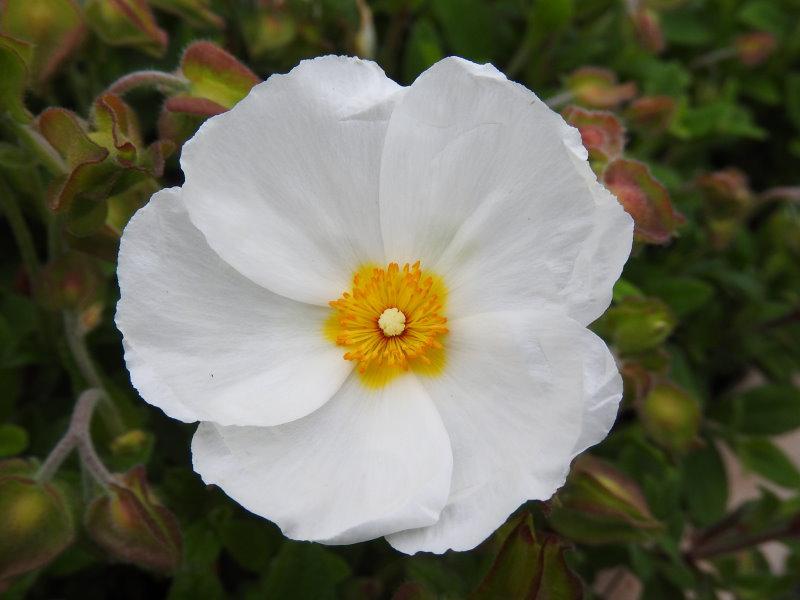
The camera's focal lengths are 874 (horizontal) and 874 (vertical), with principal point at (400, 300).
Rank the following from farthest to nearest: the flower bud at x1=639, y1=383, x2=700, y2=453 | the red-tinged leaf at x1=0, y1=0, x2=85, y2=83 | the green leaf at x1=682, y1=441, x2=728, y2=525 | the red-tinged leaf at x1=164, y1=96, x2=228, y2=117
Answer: the green leaf at x1=682, y1=441, x2=728, y2=525 → the flower bud at x1=639, y1=383, x2=700, y2=453 → the red-tinged leaf at x1=0, y1=0, x2=85, y2=83 → the red-tinged leaf at x1=164, y1=96, x2=228, y2=117

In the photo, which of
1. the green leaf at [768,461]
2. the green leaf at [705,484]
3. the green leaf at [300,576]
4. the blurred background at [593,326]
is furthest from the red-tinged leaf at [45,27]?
the green leaf at [768,461]

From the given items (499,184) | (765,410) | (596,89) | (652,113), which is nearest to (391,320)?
(499,184)

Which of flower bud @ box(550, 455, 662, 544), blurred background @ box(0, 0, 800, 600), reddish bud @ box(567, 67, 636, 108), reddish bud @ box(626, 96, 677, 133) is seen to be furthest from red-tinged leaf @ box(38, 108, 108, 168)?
reddish bud @ box(626, 96, 677, 133)

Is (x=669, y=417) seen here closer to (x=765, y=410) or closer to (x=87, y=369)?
(x=765, y=410)

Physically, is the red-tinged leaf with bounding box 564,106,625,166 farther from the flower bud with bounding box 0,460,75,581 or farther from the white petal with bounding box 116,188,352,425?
the flower bud with bounding box 0,460,75,581

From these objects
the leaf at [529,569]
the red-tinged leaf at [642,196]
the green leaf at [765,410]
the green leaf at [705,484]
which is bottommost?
the green leaf at [705,484]

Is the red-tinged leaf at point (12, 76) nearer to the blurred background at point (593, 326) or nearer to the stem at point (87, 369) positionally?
the blurred background at point (593, 326)
